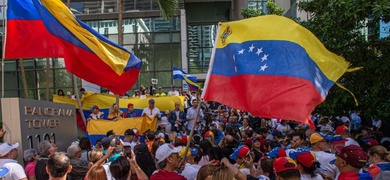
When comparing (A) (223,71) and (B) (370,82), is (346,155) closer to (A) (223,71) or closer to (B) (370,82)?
(A) (223,71)

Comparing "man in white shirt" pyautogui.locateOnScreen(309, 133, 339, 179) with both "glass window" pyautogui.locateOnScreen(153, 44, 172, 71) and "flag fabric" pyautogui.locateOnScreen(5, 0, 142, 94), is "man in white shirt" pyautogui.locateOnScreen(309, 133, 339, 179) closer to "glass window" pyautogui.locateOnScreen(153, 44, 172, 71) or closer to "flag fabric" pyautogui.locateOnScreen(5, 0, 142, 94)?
"flag fabric" pyautogui.locateOnScreen(5, 0, 142, 94)

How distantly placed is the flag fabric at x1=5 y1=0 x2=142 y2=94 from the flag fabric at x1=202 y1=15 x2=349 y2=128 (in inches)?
98.6

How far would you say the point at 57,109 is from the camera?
394 inches

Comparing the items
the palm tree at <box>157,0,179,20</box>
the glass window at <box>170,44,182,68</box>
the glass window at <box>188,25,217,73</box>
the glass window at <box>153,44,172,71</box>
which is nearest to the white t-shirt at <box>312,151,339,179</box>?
the palm tree at <box>157,0,179,20</box>

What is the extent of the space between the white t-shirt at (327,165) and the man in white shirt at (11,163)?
150 inches

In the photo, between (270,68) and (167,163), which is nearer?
(167,163)

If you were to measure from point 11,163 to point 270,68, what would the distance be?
3.52 metres

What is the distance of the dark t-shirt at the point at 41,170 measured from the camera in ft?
20.2

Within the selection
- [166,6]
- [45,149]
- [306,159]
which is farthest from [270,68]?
[166,6]

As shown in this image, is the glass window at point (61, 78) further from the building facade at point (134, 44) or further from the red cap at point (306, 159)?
the red cap at point (306, 159)

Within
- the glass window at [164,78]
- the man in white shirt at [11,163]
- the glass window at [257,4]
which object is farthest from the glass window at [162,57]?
the man in white shirt at [11,163]

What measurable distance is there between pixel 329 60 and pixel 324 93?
0.55 metres

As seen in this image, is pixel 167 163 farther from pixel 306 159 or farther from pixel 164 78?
pixel 164 78

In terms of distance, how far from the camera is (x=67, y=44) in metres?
8.67
